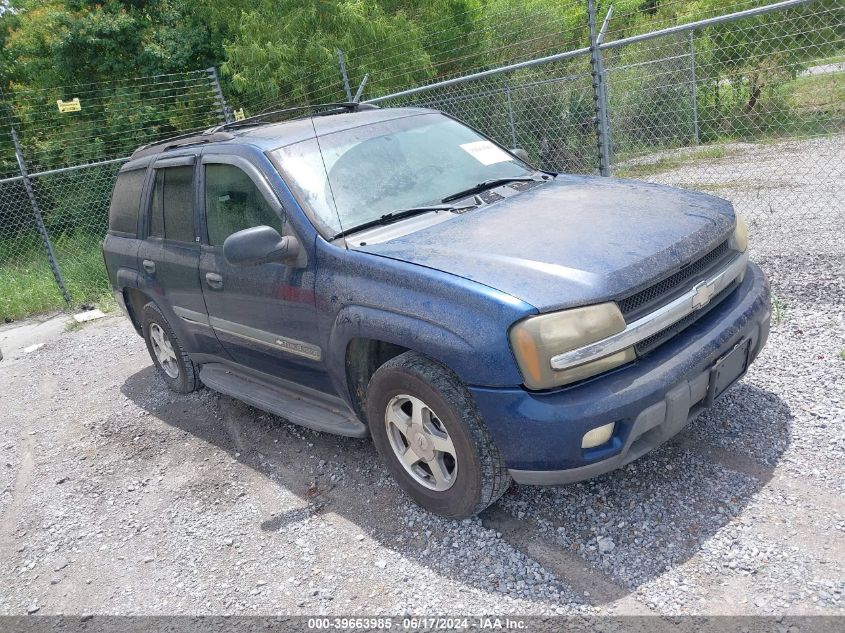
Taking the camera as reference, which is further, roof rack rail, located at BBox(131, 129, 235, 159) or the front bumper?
roof rack rail, located at BBox(131, 129, 235, 159)

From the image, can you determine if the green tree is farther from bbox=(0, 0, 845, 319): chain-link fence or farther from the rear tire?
the rear tire

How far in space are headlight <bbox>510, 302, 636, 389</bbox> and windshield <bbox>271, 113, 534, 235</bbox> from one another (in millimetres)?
1291

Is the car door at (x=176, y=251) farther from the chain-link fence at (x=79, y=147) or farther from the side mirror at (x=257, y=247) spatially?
the chain-link fence at (x=79, y=147)

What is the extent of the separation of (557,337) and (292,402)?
191 centimetres

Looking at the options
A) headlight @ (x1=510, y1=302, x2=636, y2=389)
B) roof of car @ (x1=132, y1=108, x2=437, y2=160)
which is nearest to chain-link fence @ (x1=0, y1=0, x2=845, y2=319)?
roof of car @ (x1=132, y1=108, x2=437, y2=160)

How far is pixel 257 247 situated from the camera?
11.2 ft

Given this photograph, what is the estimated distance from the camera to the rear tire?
17.4 feet

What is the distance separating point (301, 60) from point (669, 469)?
10.7m

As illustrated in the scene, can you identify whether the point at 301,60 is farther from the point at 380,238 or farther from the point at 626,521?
the point at 626,521

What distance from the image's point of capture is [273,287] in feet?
12.5

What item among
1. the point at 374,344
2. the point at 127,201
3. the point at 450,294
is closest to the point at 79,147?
the point at 127,201

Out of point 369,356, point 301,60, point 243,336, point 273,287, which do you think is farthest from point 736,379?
point 301,60

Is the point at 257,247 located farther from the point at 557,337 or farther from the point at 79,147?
the point at 79,147

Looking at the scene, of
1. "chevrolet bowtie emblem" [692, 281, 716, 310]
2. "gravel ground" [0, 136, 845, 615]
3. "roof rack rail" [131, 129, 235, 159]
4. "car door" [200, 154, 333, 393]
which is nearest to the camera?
"gravel ground" [0, 136, 845, 615]
